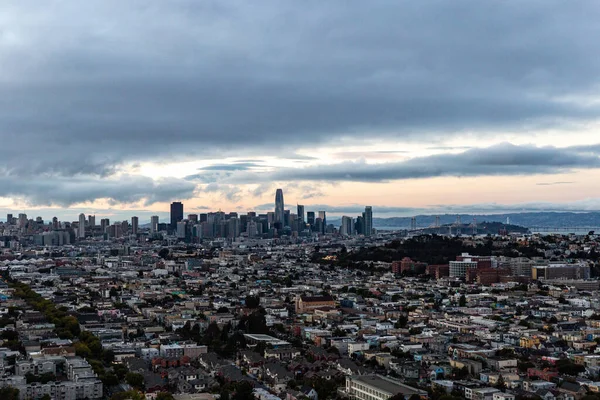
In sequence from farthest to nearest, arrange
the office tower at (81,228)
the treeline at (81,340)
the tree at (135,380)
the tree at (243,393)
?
the office tower at (81,228)
the treeline at (81,340)
the tree at (135,380)
the tree at (243,393)

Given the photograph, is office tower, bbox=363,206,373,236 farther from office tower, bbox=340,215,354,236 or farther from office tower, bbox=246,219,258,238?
office tower, bbox=246,219,258,238

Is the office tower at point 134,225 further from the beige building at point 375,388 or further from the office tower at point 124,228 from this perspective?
the beige building at point 375,388

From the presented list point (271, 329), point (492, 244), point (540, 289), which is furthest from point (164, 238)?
point (271, 329)

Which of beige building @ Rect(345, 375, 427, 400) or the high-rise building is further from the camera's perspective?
the high-rise building

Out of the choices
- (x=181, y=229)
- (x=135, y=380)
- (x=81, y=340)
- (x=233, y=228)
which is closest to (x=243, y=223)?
(x=233, y=228)

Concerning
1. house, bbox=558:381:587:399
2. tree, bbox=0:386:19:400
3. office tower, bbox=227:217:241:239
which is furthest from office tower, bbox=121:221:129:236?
house, bbox=558:381:587:399

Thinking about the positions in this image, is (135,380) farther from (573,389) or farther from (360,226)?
(360,226)

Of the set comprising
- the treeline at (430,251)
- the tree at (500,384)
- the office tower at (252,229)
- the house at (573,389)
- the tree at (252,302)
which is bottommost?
the tree at (500,384)

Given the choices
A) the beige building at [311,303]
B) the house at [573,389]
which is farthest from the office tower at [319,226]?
the house at [573,389]
